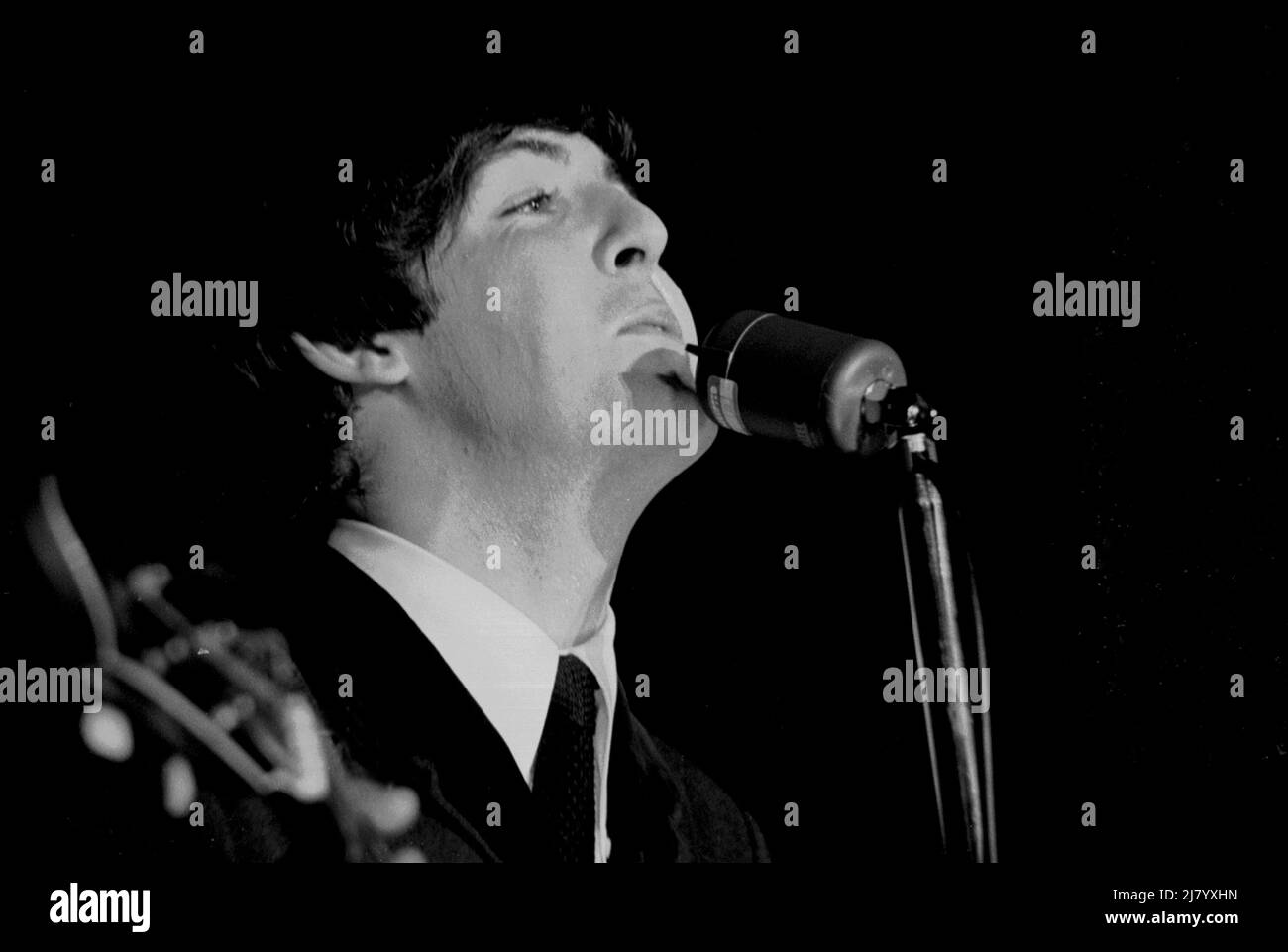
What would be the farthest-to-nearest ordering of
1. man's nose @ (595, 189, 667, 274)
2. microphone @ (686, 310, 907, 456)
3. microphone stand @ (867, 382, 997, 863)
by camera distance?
man's nose @ (595, 189, 667, 274) → microphone stand @ (867, 382, 997, 863) → microphone @ (686, 310, 907, 456)

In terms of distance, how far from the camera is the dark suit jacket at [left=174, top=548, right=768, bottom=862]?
7.08 feet

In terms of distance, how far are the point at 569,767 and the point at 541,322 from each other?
0.59m

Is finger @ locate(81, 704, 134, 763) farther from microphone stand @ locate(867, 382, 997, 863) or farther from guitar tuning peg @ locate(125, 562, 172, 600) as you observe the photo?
microphone stand @ locate(867, 382, 997, 863)

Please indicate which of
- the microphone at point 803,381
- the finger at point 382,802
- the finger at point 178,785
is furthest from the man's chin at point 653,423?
the finger at point 178,785

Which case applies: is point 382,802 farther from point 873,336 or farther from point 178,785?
point 873,336

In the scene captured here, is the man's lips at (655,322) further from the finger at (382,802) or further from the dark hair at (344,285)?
the finger at (382,802)

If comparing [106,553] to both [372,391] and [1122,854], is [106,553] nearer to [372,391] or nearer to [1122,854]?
[372,391]

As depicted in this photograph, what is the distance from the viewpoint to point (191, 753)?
7.23 feet

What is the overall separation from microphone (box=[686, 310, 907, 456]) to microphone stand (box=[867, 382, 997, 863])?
133mm

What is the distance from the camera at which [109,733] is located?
2.25 meters

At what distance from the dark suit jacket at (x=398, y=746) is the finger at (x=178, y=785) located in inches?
0.8

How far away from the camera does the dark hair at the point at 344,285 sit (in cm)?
221

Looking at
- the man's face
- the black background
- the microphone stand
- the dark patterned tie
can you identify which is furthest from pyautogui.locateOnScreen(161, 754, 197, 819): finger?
the microphone stand
